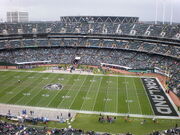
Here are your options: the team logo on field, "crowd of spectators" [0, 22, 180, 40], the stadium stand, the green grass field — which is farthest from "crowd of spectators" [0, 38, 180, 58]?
the team logo on field

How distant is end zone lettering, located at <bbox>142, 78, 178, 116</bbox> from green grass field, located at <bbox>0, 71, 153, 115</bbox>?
0.95 metres

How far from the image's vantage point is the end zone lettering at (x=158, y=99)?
33.5 metres

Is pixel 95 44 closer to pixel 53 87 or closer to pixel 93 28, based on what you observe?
pixel 93 28

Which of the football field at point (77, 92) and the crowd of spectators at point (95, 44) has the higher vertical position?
the crowd of spectators at point (95, 44)

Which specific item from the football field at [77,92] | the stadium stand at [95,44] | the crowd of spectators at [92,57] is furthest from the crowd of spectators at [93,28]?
the football field at [77,92]

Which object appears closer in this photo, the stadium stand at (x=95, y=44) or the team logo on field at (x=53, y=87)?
the team logo on field at (x=53, y=87)

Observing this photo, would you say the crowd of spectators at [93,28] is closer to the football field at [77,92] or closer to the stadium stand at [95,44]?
the stadium stand at [95,44]

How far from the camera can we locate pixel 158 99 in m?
38.3

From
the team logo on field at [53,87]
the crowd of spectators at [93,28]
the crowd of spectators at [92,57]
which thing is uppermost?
the crowd of spectators at [93,28]

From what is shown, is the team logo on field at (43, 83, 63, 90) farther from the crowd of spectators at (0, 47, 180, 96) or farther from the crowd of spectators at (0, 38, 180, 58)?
the crowd of spectators at (0, 38, 180, 58)

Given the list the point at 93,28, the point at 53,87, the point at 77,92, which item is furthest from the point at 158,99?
the point at 93,28

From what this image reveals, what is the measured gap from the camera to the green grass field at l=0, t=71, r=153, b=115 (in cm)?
3538

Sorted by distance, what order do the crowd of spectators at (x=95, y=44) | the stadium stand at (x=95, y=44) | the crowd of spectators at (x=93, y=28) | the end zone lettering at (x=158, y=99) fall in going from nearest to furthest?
1. the end zone lettering at (x=158, y=99)
2. the stadium stand at (x=95, y=44)
3. the crowd of spectators at (x=95, y=44)
4. the crowd of spectators at (x=93, y=28)

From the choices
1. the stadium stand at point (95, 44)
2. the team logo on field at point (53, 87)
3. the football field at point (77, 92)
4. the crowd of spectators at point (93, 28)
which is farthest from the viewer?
the crowd of spectators at point (93, 28)
